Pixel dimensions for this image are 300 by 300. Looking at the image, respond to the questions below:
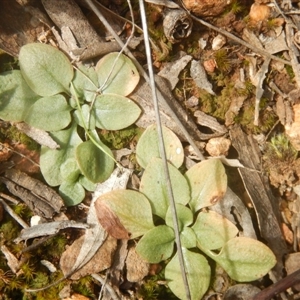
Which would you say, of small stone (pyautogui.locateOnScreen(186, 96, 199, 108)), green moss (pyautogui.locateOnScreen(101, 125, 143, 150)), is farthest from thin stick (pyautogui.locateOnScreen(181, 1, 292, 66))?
green moss (pyautogui.locateOnScreen(101, 125, 143, 150))

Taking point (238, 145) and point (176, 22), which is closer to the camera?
point (176, 22)

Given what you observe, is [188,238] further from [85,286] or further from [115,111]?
[115,111]

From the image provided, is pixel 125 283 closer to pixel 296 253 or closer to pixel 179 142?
pixel 179 142

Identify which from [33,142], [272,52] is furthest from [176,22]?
[33,142]

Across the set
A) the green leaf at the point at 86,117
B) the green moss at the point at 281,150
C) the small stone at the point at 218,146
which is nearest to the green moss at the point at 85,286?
the green leaf at the point at 86,117

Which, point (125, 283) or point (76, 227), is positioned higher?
point (76, 227)

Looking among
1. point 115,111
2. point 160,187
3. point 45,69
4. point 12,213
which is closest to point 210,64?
point 115,111
